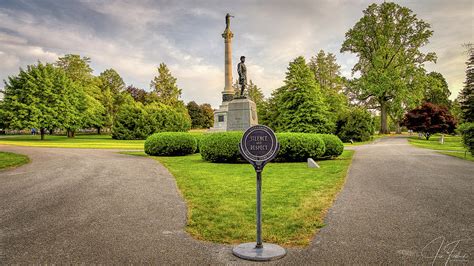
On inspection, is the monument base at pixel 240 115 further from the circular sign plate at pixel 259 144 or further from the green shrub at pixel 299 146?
the circular sign plate at pixel 259 144

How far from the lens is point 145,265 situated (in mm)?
3900

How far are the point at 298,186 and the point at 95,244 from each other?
18.8 feet

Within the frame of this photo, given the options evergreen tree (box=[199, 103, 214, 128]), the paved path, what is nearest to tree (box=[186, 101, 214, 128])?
evergreen tree (box=[199, 103, 214, 128])

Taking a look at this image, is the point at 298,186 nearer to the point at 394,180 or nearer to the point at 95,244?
the point at 394,180

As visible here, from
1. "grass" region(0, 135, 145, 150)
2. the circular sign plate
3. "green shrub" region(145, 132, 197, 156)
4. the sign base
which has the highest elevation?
the circular sign plate

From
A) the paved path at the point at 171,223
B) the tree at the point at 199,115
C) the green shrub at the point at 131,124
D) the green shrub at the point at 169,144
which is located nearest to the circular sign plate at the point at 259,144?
the paved path at the point at 171,223

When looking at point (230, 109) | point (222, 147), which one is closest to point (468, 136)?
point (222, 147)

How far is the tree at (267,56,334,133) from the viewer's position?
3675 centimetres

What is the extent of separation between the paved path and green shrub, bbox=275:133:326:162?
16.6ft

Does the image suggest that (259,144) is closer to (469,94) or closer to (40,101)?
(469,94)

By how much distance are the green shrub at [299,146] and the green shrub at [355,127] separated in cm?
2568

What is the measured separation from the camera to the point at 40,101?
1703 inches

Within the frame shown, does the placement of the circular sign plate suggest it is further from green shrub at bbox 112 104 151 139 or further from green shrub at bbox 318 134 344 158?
green shrub at bbox 112 104 151 139

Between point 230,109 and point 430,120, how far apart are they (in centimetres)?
3195
